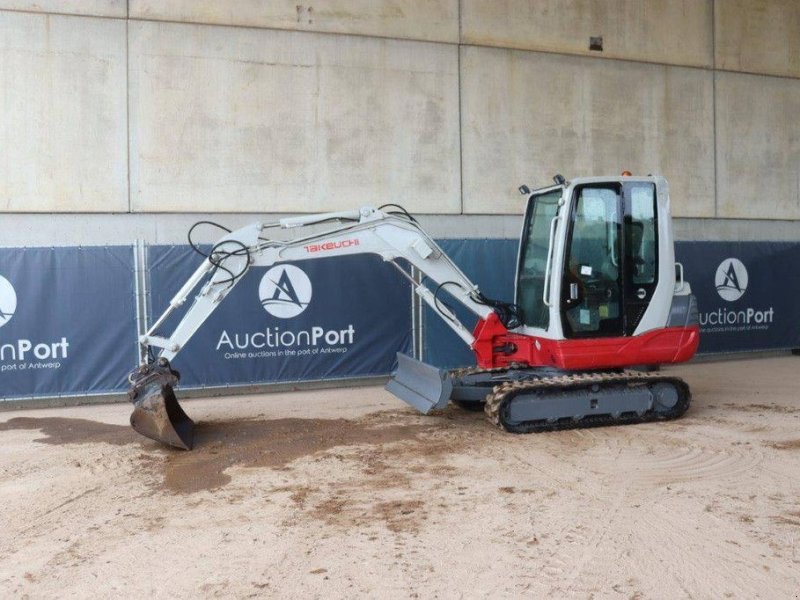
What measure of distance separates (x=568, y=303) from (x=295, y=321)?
415 centimetres

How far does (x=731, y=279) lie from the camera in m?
12.1

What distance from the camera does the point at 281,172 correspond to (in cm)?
1021

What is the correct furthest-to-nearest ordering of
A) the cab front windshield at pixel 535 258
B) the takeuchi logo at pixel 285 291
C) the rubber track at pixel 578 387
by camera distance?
1. the takeuchi logo at pixel 285 291
2. the cab front windshield at pixel 535 258
3. the rubber track at pixel 578 387

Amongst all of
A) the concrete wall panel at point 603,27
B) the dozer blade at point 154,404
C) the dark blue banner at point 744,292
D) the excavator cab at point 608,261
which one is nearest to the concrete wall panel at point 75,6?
the concrete wall panel at point 603,27

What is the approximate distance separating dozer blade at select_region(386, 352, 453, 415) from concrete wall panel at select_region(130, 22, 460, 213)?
3.49 m

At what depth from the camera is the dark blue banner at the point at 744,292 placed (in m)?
11.9

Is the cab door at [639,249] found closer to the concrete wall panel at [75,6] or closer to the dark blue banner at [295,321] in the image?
the dark blue banner at [295,321]

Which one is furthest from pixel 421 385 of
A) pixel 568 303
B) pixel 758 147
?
pixel 758 147

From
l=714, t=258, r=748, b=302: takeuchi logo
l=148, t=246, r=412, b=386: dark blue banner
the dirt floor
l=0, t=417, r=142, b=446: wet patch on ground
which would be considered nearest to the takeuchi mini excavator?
the dirt floor

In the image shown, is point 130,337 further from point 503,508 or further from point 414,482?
point 503,508

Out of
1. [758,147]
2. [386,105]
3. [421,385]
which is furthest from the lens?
[758,147]

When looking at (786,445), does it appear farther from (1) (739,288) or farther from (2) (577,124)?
(2) (577,124)

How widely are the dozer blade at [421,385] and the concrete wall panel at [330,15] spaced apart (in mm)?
5350

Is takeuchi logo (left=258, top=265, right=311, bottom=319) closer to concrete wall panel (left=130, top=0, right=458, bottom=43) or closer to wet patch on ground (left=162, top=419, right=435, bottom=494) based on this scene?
wet patch on ground (left=162, top=419, right=435, bottom=494)
